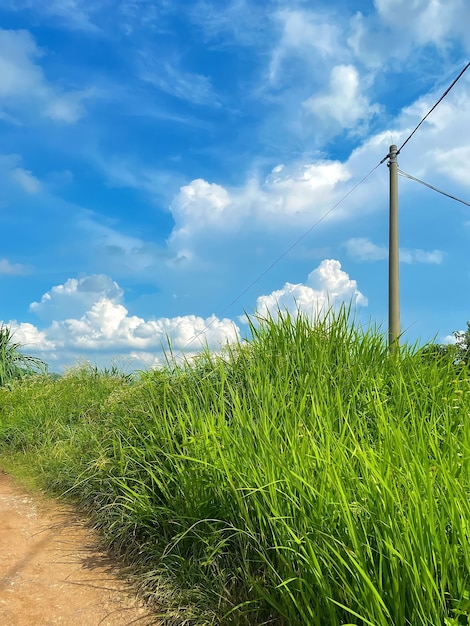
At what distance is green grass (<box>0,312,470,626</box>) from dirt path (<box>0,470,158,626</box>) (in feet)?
0.66

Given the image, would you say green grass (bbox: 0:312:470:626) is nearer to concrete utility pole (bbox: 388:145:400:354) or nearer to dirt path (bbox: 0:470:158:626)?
dirt path (bbox: 0:470:158:626)

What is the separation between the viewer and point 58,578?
13.0 feet

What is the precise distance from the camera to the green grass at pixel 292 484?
2.33 metres

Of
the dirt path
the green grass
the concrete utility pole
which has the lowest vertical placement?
the dirt path

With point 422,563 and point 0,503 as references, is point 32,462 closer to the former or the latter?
point 0,503

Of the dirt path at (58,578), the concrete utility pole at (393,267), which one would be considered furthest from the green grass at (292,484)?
the concrete utility pole at (393,267)

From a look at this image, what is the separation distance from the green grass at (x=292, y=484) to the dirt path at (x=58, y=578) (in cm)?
20

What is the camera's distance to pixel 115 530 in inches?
173

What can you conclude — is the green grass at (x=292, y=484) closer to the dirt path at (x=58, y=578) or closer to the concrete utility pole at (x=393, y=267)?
the dirt path at (x=58, y=578)

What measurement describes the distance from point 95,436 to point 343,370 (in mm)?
2860

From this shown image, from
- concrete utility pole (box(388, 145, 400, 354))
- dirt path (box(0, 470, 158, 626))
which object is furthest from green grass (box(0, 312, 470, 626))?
concrete utility pole (box(388, 145, 400, 354))

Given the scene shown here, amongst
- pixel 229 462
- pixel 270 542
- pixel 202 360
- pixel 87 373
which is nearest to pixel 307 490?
pixel 270 542

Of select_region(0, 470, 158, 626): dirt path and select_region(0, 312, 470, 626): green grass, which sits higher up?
select_region(0, 312, 470, 626): green grass

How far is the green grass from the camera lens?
233cm
